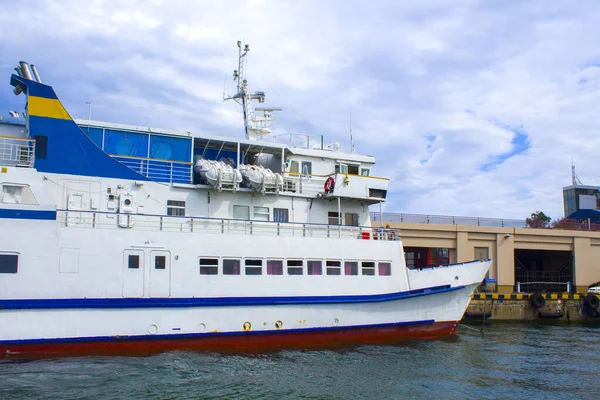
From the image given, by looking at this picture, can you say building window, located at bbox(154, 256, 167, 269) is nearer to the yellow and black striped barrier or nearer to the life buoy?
the life buoy

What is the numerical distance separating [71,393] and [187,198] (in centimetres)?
677

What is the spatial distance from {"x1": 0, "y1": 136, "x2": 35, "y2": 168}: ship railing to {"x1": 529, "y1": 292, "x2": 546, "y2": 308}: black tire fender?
22.9m

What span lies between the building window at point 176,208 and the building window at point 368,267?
5.71 m

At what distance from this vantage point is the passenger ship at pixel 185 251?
40.5 ft

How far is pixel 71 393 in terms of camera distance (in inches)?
384

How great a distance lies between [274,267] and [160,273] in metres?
3.17

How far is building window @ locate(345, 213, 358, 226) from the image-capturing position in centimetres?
1750

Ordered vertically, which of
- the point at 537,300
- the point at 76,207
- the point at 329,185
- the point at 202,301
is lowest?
the point at 537,300

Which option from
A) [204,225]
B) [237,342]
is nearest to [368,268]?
[237,342]

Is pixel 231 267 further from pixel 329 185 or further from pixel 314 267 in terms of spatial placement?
pixel 329 185

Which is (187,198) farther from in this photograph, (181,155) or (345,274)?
(345,274)

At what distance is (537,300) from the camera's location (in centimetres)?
2542

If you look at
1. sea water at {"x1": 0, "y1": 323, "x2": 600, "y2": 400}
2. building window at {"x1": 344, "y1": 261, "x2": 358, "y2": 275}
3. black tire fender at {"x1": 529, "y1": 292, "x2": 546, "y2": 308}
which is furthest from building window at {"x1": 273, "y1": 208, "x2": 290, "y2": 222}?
black tire fender at {"x1": 529, "y1": 292, "x2": 546, "y2": 308}

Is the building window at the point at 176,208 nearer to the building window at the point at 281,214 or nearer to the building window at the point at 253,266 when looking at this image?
the building window at the point at 253,266
